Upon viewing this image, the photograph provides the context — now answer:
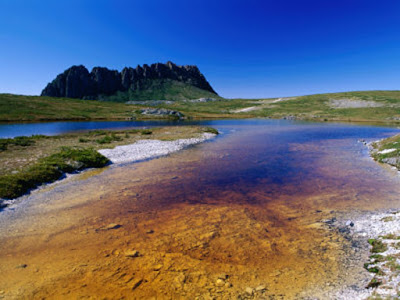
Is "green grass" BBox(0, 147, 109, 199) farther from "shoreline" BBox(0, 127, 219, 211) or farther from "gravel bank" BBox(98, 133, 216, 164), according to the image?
"gravel bank" BBox(98, 133, 216, 164)

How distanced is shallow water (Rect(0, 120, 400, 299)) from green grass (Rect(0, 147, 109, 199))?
1243 mm

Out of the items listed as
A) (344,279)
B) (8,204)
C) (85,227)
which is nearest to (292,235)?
(344,279)

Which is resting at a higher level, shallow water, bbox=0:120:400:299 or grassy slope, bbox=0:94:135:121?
grassy slope, bbox=0:94:135:121

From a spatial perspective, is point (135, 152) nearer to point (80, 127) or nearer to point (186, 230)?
point (186, 230)

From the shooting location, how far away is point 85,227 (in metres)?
10.6

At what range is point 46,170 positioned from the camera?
1717 centimetres

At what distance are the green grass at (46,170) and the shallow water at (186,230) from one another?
4.08 ft

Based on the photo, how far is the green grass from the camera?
14.1 meters

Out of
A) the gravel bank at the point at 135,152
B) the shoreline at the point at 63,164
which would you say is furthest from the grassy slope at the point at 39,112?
the gravel bank at the point at 135,152

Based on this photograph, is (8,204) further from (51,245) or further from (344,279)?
(344,279)

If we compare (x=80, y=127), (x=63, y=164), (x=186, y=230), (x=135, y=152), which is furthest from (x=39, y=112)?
(x=186, y=230)

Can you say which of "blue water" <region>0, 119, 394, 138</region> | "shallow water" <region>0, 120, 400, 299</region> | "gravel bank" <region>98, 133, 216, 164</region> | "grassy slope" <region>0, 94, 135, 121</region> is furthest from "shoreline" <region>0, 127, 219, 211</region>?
"grassy slope" <region>0, 94, 135, 121</region>

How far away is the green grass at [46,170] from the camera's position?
46.1 ft

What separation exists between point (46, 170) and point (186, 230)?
43.0 ft
